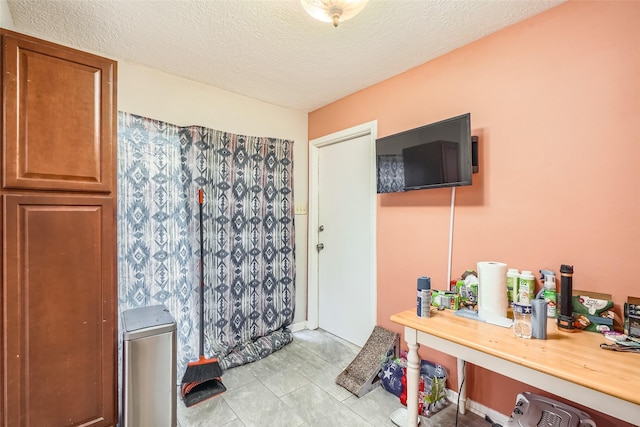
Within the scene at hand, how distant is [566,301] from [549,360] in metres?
0.44

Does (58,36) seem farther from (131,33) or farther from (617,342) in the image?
(617,342)

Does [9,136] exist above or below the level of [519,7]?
below

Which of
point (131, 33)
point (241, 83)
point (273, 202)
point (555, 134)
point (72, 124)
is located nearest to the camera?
point (72, 124)

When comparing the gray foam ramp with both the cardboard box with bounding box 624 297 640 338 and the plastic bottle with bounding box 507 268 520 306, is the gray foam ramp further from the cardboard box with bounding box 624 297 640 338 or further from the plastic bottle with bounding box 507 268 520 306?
the cardboard box with bounding box 624 297 640 338

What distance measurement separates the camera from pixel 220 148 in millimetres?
2531

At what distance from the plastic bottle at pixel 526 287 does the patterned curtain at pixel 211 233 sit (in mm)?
1999

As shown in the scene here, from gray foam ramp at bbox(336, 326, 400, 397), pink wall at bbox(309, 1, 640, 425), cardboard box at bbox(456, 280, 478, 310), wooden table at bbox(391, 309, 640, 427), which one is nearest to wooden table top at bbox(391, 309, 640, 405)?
wooden table at bbox(391, 309, 640, 427)

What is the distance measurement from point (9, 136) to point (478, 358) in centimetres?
231

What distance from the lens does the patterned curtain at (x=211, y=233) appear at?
82.7 inches

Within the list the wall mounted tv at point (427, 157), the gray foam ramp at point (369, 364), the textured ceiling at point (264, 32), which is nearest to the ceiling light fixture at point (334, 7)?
the textured ceiling at point (264, 32)

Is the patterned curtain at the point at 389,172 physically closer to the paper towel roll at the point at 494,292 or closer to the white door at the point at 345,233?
the white door at the point at 345,233

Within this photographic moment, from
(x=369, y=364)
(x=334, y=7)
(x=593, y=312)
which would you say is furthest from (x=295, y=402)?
(x=334, y=7)

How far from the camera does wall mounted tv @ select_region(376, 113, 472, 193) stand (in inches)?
69.9

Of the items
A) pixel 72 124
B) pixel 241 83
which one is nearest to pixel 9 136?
pixel 72 124
